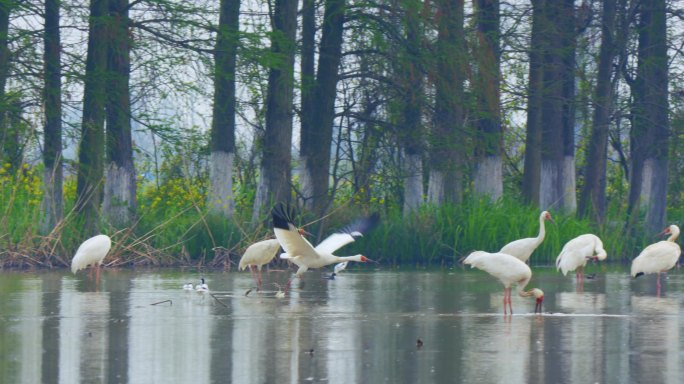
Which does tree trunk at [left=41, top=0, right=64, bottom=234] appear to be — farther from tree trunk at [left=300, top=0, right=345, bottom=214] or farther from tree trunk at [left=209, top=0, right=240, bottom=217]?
tree trunk at [left=300, top=0, right=345, bottom=214]

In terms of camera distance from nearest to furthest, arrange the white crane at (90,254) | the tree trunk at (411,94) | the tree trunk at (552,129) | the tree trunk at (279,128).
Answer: the white crane at (90,254) → the tree trunk at (411,94) → the tree trunk at (279,128) → the tree trunk at (552,129)

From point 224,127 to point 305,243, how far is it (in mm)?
11417

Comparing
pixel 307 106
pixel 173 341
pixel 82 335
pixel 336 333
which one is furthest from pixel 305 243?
pixel 307 106

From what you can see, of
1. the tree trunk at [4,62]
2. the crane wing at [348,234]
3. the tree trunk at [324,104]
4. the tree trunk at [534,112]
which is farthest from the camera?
the tree trunk at [534,112]

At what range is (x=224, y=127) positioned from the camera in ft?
99.4

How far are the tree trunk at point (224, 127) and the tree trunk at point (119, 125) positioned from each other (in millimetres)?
A: 1745

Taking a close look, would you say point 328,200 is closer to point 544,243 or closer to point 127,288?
point 544,243

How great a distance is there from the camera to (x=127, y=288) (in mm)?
20859

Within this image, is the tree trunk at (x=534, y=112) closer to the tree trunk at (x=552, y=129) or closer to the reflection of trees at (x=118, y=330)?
the tree trunk at (x=552, y=129)

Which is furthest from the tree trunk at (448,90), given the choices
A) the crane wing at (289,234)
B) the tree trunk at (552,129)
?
the crane wing at (289,234)

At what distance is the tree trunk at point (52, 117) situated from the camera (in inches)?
1064

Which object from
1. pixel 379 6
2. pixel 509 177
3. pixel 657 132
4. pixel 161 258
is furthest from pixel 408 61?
pixel 509 177

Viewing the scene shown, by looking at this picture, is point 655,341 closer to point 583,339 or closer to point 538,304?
point 583,339

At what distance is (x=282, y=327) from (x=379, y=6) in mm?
14545
